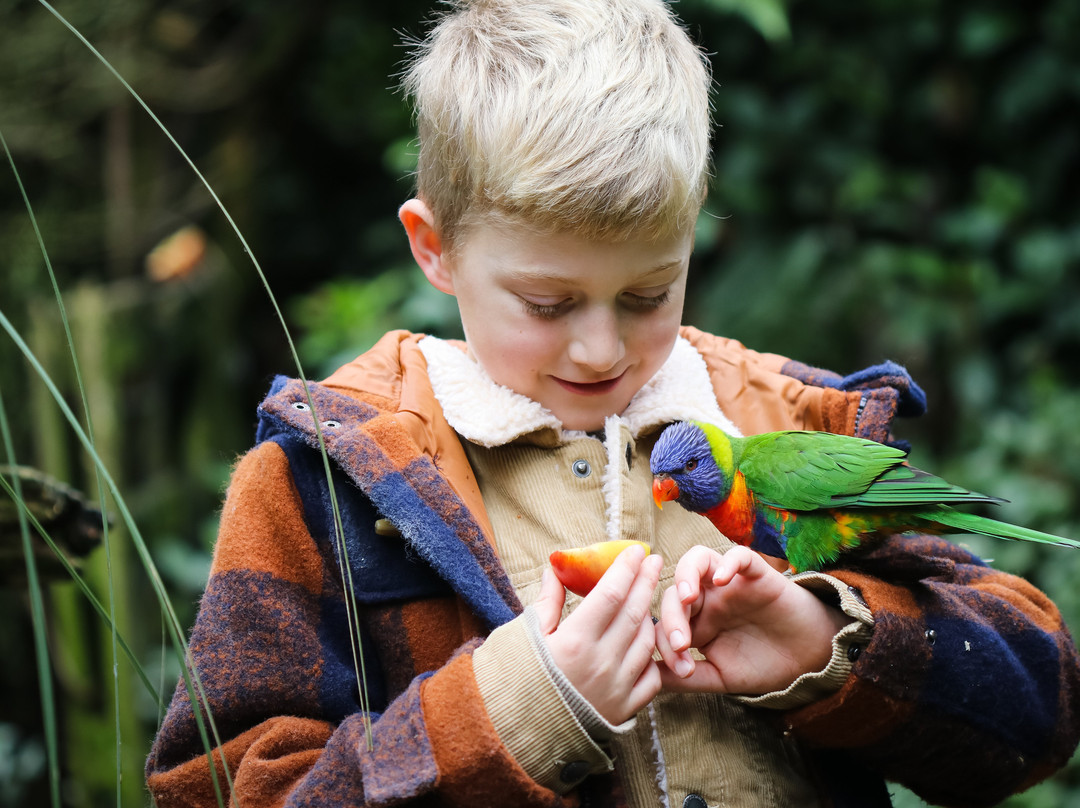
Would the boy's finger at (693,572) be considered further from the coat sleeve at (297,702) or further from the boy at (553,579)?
the coat sleeve at (297,702)

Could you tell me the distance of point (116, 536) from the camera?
2.45m

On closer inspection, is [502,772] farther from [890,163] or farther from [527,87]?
[890,163]

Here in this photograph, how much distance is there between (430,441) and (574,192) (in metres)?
0.33

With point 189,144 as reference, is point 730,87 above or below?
above

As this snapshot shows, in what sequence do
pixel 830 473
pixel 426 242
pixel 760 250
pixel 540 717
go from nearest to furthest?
pixel 540 717, pixel 830 473, pixel 426 242, pixel 760 250

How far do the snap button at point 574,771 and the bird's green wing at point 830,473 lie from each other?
410mm

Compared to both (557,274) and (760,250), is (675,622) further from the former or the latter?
(760,250)

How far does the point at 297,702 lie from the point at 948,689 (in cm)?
73

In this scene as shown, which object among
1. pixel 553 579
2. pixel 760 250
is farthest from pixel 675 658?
pixel 760 250

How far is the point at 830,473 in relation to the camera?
1.10 meters

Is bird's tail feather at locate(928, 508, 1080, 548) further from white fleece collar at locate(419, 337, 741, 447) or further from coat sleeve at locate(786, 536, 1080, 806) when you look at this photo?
white fleece collar at locate(419, 337, 741, 447)

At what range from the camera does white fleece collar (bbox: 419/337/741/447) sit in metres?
1.12

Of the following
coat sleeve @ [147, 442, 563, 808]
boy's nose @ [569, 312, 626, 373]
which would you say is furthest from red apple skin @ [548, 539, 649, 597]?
boy's nose @ [569, 312, 626, 373]

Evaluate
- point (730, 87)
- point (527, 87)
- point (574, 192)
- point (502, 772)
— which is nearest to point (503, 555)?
point (502, 772)
